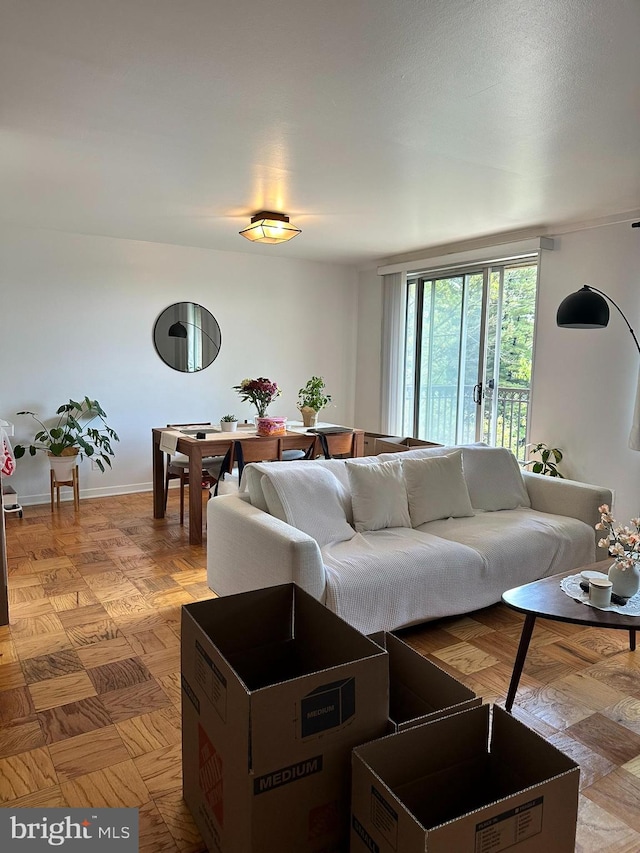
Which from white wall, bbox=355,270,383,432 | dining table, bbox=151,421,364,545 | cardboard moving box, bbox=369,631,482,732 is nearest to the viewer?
cardboard moving box, bbox=369,631,482,732

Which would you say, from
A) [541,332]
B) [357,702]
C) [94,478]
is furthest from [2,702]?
[541,332]

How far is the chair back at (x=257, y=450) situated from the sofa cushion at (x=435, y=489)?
4.42 ft

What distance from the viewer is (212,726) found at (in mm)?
1381

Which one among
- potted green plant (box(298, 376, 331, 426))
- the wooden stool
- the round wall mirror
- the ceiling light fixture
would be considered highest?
the ceiling light fixture

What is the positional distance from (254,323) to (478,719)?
209 inches

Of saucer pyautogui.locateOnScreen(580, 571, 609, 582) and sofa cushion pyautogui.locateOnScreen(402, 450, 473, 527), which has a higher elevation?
sofa cushion pyautogui.locateOnScreen(402, 450, 473, 527)

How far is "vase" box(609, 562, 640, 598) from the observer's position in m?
2.28

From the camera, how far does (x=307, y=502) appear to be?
9.56ft

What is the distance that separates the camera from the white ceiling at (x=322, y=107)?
1857 millimetres

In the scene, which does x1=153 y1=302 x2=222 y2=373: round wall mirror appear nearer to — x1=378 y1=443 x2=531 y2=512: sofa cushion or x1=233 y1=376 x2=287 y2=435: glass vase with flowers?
x1=233 y1=376 x2=287 y2=435: glass vase with flowers

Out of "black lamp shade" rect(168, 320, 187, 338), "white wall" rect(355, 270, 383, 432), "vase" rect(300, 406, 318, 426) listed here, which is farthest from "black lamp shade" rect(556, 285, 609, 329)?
"black lamp shade" rect(168, 320, 187, 338)

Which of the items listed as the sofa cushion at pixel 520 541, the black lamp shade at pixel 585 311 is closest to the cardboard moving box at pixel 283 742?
the sofa cushion at pixel 520 541

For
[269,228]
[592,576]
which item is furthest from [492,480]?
[269,228]

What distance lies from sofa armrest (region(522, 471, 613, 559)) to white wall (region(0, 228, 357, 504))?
131 inches
